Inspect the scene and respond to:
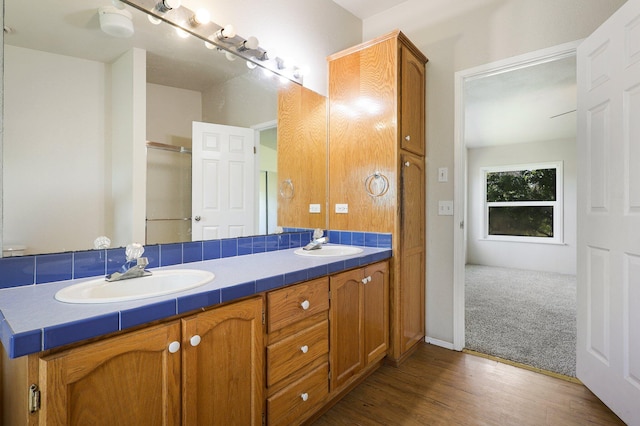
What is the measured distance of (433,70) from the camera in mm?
2475

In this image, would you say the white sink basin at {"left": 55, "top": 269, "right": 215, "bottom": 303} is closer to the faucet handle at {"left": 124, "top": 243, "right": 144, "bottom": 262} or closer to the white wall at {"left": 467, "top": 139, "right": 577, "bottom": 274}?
the faucet handle at {"left": 124, "top": 243, "right": 144, "bottom": 262}

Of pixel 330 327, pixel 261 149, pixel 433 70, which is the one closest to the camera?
pixel 330 327

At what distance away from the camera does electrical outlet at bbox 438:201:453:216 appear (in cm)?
237

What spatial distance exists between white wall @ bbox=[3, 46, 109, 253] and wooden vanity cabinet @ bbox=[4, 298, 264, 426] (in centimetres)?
58

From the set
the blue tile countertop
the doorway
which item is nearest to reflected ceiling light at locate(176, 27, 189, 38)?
the blue tile countertop

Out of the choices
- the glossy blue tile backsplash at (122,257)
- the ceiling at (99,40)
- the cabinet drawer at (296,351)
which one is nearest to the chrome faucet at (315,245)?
the glossy blue tile backsplash at (122,257)

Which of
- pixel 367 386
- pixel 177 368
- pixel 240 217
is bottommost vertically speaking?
pixel 367 386

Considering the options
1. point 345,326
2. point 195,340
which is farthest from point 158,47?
point 345,326

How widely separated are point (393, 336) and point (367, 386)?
370mm

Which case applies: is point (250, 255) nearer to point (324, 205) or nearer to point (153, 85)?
Result: point (324, 205)

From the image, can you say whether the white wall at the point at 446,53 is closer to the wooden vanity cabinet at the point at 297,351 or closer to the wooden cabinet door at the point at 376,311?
the wooden cabinet door at the point at 376,311

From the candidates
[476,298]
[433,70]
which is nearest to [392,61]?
[433,70]

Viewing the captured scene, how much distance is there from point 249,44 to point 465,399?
2.36 metres

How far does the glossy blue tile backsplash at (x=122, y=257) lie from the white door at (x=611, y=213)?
3.77ft
